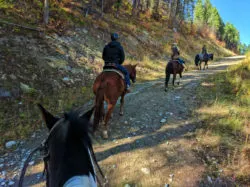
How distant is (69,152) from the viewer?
70.2 inches

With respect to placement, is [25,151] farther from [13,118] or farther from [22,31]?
[22,31]

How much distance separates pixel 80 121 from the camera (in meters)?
1.74

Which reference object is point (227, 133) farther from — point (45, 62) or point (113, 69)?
point (45, 62)

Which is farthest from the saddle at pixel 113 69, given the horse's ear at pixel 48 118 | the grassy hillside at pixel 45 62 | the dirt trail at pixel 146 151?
the horse's ear at pixel 48 118

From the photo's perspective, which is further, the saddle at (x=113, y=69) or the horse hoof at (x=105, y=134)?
the saddle at (x=113, y=69)

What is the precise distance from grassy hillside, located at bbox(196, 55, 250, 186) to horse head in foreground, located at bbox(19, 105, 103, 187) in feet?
10.5

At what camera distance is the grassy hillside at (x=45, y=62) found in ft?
21.4

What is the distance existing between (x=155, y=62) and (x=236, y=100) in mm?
12513

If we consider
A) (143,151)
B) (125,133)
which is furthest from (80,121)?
(125,133)

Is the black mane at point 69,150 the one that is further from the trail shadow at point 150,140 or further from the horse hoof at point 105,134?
the horse hoof at point 105,134

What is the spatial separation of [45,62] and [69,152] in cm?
856

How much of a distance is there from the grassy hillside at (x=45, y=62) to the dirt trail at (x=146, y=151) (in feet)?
5.22

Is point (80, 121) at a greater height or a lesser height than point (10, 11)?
lesser

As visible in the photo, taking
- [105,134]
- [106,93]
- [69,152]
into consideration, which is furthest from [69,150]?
[105,134]
